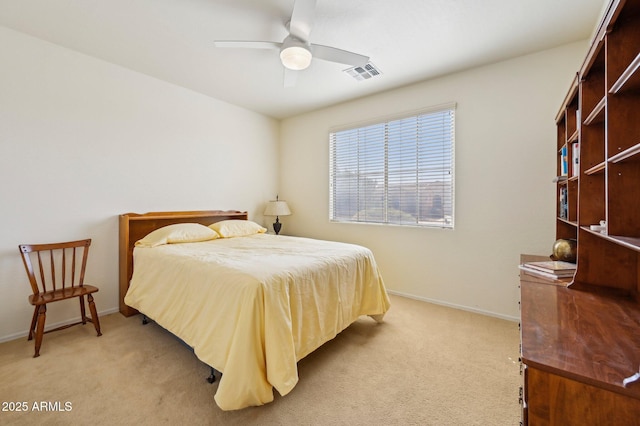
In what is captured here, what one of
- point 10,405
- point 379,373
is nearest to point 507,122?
point 379,373

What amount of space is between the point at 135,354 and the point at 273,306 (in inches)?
57.2

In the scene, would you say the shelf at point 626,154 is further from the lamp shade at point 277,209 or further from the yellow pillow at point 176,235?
the lamp shade at point 277,209

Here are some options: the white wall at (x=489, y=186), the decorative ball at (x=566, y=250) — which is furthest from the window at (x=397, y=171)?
the decorative ball at (x=566, y=250)

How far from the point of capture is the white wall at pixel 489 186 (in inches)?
104

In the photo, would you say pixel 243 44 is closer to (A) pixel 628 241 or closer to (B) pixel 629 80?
(B) pixel 629 80

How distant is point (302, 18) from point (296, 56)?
0.85 feet

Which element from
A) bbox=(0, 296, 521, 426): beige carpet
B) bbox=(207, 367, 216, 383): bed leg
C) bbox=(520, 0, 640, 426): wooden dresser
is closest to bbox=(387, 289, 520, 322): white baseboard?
bbox=(0, 296, 521, 426): beige carpet

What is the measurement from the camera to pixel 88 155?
9.14 ft

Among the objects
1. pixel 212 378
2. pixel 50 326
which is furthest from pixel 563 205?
pixel 50 326

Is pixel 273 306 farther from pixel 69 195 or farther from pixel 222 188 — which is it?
pixel 222 188

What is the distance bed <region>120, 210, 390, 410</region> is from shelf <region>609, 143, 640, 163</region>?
1.68 m

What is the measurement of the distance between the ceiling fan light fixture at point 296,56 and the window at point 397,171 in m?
1.79

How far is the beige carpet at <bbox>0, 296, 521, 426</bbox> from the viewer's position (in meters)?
1.55

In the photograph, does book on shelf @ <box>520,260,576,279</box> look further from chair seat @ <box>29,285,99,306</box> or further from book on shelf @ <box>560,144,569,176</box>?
chair seat @ <box>29,285,99,306</box>
